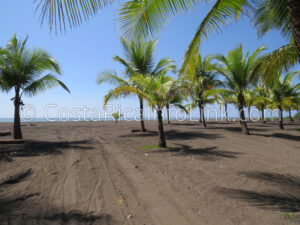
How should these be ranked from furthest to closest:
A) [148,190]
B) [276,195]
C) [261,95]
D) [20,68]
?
[261,95]
[20,68]
[148,190]
[276,195]

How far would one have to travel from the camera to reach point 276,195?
10.7 feet

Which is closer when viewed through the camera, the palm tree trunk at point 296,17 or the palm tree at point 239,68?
the palm tree trunk at point 296,17

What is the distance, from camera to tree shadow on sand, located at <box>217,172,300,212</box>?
2869 mm

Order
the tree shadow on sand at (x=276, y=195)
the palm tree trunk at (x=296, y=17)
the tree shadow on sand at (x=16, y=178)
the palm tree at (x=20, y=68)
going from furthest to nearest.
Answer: the palm tree at (x=20, y=68)
the tree shadow on sand at (x=16, y=178)
the tree shadow on sand at (x=276, y=195)
the palm tree trunk at (x=296, y=17)

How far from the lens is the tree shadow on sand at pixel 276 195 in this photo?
2.87m

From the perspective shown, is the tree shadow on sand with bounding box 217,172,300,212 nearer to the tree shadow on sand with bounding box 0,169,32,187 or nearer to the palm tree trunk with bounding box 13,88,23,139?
the tree shadow on sand with bounding box 0,169,32,187

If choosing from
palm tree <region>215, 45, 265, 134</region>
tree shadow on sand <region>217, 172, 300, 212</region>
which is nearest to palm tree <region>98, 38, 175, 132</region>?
palm tree <region>215, 45, 265, 134</region>

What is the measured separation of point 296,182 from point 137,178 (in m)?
3.85

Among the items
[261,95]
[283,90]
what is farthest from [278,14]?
[261,95]

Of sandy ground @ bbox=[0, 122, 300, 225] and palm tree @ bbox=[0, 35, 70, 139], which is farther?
palm tree @ bbox=[0, 35, 70, 139]

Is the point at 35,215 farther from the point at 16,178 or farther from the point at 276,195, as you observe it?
the point at 276,195

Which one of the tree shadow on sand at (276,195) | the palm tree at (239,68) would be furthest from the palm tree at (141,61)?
the tree shadow on sand at (276,195)

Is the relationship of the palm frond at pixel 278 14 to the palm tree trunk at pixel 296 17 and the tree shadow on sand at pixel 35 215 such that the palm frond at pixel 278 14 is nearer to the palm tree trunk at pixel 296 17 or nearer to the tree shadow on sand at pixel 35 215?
the palm tree trunk at pixel 296 17

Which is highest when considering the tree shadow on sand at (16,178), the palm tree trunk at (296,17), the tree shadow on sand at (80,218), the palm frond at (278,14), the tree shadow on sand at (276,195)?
the palm frond at (278,14)
